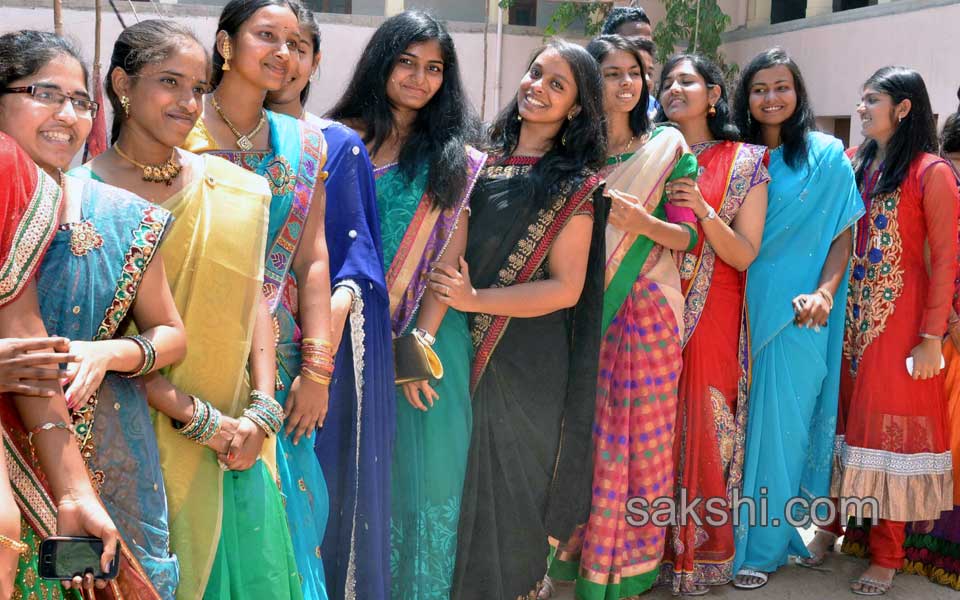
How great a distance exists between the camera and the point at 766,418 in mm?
3852

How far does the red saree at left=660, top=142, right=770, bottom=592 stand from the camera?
12.1 ft

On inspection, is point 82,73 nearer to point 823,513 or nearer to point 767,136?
point 767,136

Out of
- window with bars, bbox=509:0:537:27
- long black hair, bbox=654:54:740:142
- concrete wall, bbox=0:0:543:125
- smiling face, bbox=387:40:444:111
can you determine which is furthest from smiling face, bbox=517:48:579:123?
window with bars, bbox=509:0:537:27

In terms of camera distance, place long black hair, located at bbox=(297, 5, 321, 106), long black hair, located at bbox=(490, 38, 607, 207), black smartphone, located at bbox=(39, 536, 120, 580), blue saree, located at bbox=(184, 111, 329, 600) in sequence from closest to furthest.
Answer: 1. black smartphone, located at bbox=(39, 536, 120, 580)
2. blue saree, located at bbox=(184, 111, 329, 600)
3. long black hair, located at bbox=(297, 5, 321, 106)
4. long black hair, located at bbox=(490, 38, 607, 207)

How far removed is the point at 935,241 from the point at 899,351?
44 cm

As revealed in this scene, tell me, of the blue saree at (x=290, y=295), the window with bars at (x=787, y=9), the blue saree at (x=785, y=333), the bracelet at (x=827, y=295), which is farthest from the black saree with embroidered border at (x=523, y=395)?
the window with bars at (x=787, y=9)

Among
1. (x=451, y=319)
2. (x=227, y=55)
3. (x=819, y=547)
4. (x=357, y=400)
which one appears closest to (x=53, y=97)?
(x=227, y=55)

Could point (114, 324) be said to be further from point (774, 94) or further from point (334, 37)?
point (334, 37)

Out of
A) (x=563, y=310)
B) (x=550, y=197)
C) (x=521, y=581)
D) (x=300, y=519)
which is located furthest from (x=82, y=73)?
(x=521, y=581)

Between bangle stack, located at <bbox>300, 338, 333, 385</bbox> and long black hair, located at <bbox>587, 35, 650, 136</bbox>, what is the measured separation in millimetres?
1572

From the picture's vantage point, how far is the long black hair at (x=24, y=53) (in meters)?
1.92

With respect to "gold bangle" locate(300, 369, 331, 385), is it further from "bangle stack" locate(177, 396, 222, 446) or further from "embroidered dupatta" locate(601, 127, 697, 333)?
"embroidered dupatta" locate(601, 127, 697, 333)

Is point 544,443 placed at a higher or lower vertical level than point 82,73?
lower

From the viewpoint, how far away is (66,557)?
68.7 inches
